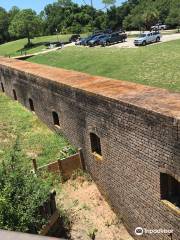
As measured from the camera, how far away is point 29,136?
52.2 ft

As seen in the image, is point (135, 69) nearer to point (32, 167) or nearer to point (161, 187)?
point (32, 167)

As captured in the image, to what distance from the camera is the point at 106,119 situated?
31.2 ft

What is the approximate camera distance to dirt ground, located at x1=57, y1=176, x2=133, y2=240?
31.1ft

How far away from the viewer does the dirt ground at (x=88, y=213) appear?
9.48 meters

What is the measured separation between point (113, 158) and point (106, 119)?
3.66 ft

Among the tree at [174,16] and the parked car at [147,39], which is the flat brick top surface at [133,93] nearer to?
the parked car at [147,39]

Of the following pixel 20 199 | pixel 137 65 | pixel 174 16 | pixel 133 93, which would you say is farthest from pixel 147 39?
pixel 20 199

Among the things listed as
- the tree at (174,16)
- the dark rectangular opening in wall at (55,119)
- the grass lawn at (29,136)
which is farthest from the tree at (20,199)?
the tree at (174,16)

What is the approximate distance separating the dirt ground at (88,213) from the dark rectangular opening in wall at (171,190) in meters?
2.32

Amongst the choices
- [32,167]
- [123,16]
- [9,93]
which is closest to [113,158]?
[32,167]

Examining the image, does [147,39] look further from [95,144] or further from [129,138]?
[129,138]

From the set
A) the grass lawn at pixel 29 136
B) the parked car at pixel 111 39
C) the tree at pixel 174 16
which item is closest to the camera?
the grass lawn at pixel 29 136

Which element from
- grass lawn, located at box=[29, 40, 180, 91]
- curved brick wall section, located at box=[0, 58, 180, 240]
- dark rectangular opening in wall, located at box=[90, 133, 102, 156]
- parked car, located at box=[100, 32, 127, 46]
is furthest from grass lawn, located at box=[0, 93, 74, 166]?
parked car, located at box=[100, 32, 127, 46]

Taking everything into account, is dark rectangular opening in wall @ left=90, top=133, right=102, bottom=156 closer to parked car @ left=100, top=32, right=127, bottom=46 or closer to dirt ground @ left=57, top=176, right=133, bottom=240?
dirt ground @ left=57, top=176, right=133, bottom=240
